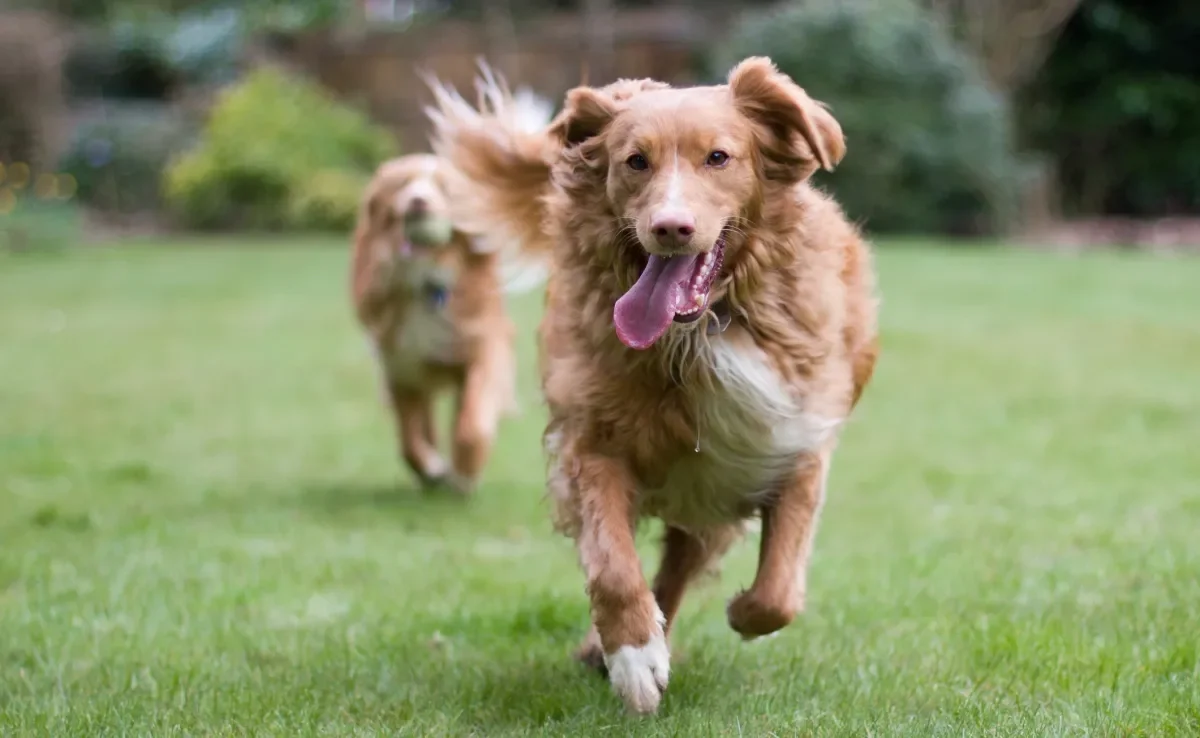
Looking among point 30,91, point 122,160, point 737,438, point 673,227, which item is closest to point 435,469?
point 737,438

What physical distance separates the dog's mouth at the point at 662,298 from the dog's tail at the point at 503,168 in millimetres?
1592

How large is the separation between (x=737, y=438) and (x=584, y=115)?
109 centimetres

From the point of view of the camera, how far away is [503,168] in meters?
A: 5.80

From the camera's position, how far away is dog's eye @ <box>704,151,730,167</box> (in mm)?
4039

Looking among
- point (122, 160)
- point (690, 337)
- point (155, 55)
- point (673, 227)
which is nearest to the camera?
point (673, 227)

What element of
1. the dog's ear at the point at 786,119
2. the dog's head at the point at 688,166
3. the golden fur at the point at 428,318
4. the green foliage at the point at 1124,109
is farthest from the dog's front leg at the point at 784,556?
the green foliage at the point at 1124,109

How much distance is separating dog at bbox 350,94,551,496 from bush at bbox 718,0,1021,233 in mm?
15191

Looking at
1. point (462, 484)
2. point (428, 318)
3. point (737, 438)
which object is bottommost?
point (462, 484)

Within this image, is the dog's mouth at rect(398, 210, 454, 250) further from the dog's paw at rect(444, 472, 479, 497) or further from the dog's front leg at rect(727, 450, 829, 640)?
the dog's front leg at rect(727, 450, 829, 640)

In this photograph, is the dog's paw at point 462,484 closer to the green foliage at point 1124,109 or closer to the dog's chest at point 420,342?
the dog's chest at point 420,342

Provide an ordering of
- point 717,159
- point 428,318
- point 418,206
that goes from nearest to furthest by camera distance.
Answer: point 717,159, point 418,206, point 428,318

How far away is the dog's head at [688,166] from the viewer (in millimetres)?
3932

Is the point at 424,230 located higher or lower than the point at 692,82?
higher

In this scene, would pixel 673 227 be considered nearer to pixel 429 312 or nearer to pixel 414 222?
pixel 414 222
